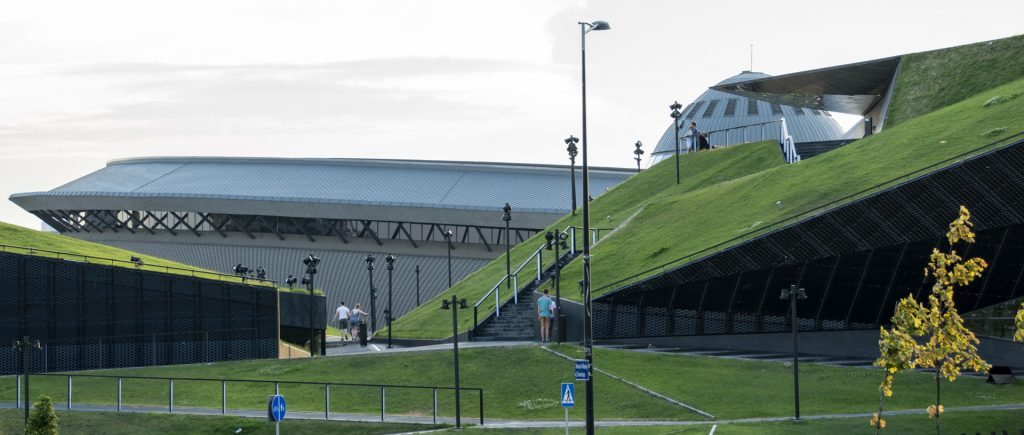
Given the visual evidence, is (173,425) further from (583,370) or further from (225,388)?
(583,370)

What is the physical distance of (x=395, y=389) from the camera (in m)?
41.6

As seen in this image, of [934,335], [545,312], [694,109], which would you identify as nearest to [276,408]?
[545,312]

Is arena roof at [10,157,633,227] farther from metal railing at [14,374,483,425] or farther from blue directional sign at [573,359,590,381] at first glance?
blue directional sign at [573,359,590,381]


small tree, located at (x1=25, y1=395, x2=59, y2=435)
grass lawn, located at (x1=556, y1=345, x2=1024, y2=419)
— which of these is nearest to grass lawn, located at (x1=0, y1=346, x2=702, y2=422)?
grass lawn, located at (x1=556, y1=345, x2=1024, y2=419)

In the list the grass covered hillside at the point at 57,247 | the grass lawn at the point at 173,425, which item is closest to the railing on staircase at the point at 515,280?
the grass covered hillside at the point at 57,247

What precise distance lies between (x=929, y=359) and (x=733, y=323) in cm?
1911

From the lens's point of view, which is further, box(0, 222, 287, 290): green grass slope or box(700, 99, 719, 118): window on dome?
box(700, 99, 719, 118): window on dome

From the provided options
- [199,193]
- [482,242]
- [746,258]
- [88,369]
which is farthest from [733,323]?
[199,193]

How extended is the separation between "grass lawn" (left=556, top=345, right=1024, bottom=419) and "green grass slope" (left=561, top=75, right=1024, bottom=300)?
209 inches

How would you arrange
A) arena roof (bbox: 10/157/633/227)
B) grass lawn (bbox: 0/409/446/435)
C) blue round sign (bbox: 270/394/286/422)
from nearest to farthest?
blue round sign (bbox: 270/394/286/422) < grass lawn (bbox: 0/409/446/435) < arena roof (bbox: 10/157/633/227)

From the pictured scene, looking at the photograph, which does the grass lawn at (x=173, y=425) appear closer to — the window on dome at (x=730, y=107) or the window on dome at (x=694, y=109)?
the window on dome at (x=730, y=107)

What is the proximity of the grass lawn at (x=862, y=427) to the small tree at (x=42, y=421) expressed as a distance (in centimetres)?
1245

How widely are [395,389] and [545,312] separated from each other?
7.38 meters

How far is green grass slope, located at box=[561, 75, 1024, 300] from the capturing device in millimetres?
46750
